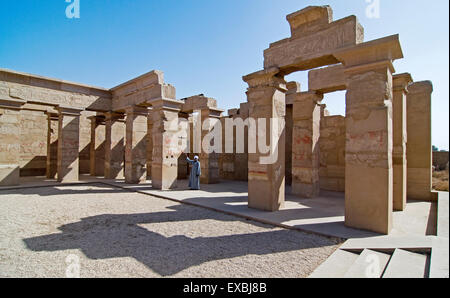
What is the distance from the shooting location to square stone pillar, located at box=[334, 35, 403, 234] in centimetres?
431

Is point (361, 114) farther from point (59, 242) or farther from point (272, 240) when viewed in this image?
point (59, 242)

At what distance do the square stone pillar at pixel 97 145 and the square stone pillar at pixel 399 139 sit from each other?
14222 millimetres

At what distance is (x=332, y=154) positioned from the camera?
388 inches

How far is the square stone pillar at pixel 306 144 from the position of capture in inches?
316

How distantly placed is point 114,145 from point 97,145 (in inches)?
102

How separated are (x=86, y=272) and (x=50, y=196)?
6.47 m

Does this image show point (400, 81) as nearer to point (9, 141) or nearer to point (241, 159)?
point (241, 159)

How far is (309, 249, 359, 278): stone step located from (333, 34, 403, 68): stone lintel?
11.2 ft

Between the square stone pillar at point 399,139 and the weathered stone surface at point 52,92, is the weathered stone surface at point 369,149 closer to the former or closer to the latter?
the square stone pillar at point 399,139

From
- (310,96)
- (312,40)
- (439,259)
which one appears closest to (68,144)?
(310,96)

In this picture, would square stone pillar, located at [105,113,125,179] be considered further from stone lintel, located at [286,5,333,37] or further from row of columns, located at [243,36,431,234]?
stone lintel, located at [286,5,333,37]

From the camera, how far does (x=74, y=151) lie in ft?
38.7
